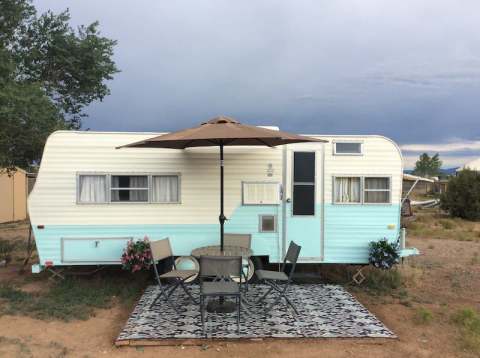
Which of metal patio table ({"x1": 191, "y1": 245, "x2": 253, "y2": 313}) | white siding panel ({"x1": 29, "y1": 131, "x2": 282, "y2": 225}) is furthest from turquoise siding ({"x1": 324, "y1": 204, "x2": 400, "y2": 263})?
metal patio table ({"x1": 191, "y1": 245, "x2": 253, "y2": 313})

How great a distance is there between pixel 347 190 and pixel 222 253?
94.8 inches

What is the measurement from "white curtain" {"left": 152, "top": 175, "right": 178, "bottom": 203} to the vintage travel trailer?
0.02 metres

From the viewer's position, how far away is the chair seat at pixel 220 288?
4.97m

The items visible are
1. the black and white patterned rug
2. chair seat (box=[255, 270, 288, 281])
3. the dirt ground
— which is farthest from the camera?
chair seat (box=[255, 270, 288, 281])

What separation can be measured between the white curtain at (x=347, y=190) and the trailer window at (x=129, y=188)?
10.4ft

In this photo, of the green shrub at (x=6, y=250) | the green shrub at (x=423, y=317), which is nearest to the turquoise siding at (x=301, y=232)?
the green shrub at (x=423, y=317)

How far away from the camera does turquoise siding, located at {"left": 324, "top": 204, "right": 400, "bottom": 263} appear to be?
7066mm

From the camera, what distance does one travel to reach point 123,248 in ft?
22.7

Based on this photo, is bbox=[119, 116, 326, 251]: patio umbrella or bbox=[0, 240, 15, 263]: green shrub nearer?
bbox=[119, 116, 326, 251]: patio umbrella

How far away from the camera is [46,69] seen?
12.5 metres

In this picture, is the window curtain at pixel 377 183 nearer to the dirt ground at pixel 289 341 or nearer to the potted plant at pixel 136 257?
the dirt ground at pixel 289 341

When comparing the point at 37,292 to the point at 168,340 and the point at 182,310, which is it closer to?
the point at 182,310

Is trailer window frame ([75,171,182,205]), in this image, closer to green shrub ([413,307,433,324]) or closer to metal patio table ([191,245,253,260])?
metal patio table ([191,245,253,260])

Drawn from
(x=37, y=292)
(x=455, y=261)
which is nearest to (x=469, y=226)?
(x=455, y=261)
